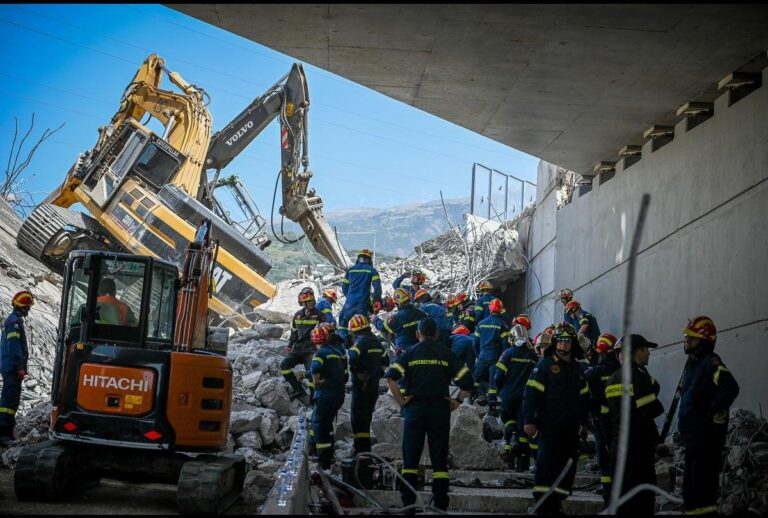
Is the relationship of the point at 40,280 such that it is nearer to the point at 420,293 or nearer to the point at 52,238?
the point at 52,238

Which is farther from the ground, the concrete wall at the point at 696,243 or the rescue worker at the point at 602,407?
the concrete wall at the point at 696,243

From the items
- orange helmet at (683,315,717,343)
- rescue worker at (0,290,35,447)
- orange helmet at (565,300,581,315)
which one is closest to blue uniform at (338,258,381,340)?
orange helmet at (565,300,581,315)

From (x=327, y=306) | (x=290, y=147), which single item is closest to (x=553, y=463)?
(x=327, y=306)

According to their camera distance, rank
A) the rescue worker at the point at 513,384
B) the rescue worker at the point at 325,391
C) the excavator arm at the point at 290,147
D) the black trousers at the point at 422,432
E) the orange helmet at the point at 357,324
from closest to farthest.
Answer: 1. the black trousers at the point at 422,432
2. the rescue worker at the point at 325,391
3. the orange helmet at the point at 357,324
4. the rescue worker at the point at 513,384
5. the excavator arm at the point at 290,147

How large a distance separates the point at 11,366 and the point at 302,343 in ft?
13.9

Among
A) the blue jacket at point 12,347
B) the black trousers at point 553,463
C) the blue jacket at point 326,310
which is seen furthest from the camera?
the blue jacket at point 326,310

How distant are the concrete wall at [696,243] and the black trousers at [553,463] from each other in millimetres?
2233

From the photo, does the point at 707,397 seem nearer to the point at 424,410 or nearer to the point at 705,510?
the point at 705,510

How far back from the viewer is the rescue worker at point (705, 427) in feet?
23.3

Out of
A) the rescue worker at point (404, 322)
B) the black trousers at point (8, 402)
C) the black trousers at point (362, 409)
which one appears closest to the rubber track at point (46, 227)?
the rescue worker at point (404, 322)

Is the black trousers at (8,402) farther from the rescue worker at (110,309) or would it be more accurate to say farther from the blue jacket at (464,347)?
the blue jacket at (464,347)

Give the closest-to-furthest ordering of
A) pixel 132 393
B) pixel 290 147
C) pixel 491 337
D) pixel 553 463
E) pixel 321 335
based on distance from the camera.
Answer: pixel 553 463 → pixel 132 393 → pixel 321 335 → pixel 491 337 → pixel 290 147

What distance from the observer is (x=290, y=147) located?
20172 millimetres

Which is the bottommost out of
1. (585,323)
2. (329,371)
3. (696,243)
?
(329,371)
